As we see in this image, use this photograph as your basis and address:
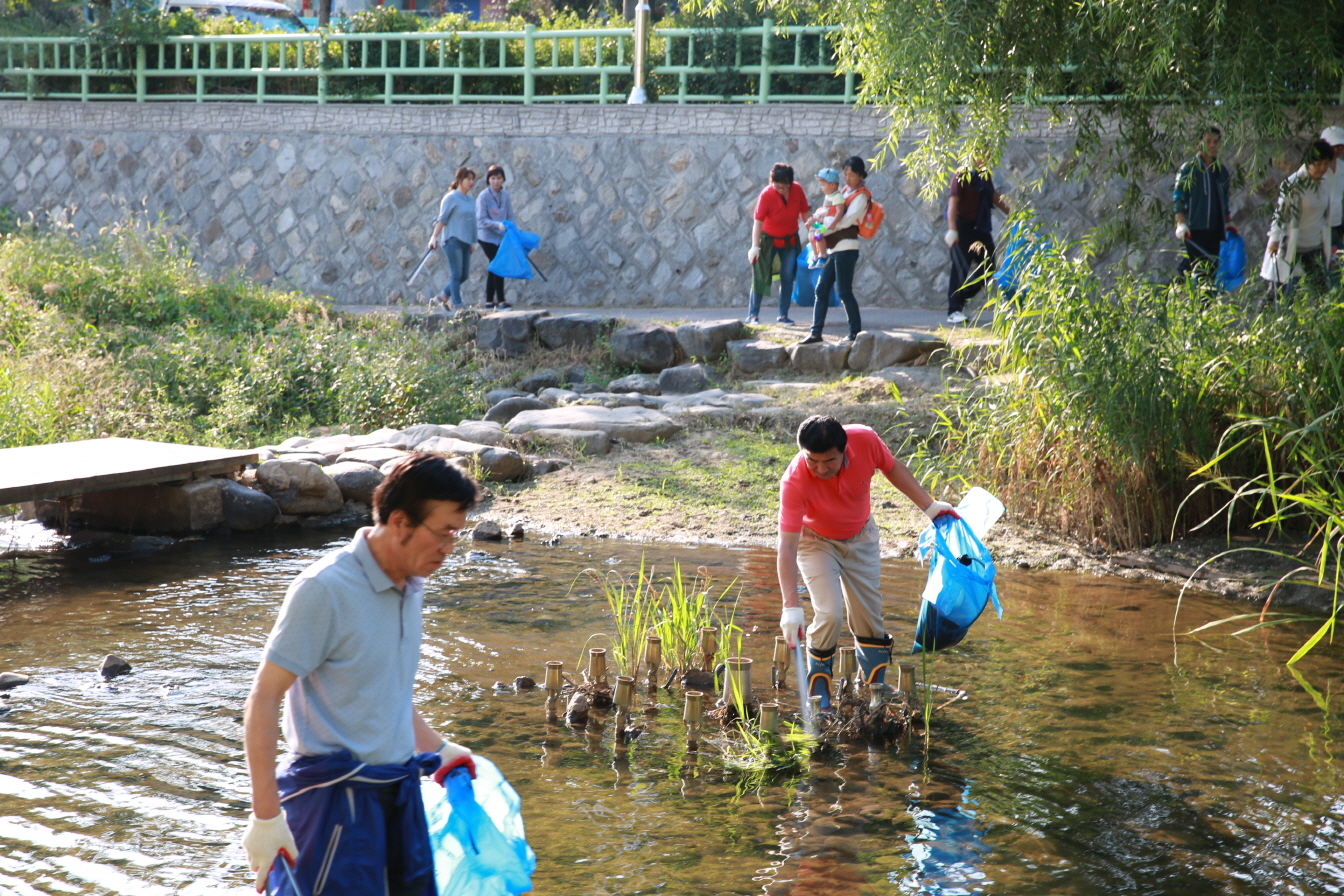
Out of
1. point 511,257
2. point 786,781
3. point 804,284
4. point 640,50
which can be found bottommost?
point 786,781

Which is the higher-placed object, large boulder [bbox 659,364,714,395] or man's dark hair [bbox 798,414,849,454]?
man's dark hair [bbox 798,414,849,454]

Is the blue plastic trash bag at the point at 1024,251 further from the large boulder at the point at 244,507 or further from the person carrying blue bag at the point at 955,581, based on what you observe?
the large boulder at the point at 244,507

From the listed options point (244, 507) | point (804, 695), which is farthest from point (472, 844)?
point (244, 507)

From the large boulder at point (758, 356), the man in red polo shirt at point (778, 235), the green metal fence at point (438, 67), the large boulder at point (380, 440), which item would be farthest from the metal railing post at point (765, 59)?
the large boulder at point (380, 440)

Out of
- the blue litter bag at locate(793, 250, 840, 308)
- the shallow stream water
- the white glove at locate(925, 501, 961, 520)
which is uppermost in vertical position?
the blue litter bag at locate(793, 250, 840, 308)

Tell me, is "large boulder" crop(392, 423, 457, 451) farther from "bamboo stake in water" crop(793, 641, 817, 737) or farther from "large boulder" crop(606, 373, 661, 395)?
"bamboo stake in water" crop(793, 641, 817, 737)

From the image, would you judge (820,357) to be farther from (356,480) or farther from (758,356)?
(356,480)

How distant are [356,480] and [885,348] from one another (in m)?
4.98

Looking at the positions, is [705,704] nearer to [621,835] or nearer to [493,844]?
[621,835]

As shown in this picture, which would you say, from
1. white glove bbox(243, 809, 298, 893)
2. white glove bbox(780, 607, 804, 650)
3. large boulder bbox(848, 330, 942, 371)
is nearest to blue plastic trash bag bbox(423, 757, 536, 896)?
white glove bbox(243, 809, 298, 893)

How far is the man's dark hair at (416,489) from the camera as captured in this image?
2.54 m

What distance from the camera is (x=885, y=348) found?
37.4 feet

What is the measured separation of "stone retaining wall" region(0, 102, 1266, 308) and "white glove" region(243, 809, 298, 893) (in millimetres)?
12210

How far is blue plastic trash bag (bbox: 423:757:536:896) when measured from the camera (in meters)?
2.74
